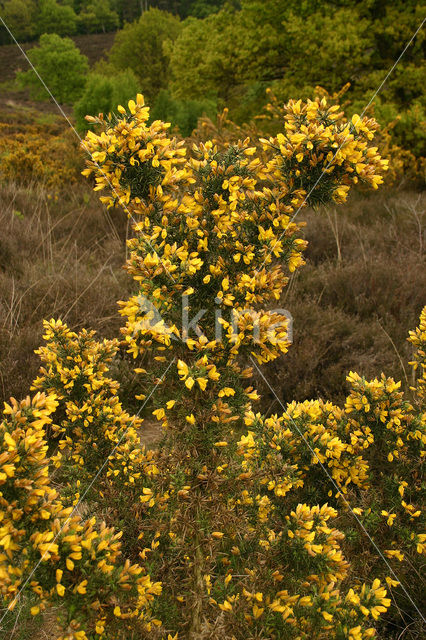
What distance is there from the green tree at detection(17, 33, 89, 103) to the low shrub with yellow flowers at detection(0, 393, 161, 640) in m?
39.2

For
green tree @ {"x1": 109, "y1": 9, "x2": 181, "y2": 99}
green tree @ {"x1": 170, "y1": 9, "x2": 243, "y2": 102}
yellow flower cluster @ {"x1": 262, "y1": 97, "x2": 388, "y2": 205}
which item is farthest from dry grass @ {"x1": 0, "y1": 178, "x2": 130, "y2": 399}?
green tree @ {"x1": 109, "y1": 9, "x2": 181, "y2": 99}

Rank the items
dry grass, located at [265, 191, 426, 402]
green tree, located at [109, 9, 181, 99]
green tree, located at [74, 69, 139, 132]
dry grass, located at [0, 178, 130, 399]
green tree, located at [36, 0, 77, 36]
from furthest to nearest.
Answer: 1. green tree, located at [36, 0, 77, 36]
2. green tree, located at [109, 9, 181, 99]
3. green tree, located at [74, 69, 139, 132]
4. dry grass, located at [265, 191, 426, 402]
5. dry grass, located at [0, 178, 130, 399]

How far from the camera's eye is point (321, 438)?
1759 millimetres

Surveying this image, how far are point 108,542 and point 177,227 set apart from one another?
0.93 metres

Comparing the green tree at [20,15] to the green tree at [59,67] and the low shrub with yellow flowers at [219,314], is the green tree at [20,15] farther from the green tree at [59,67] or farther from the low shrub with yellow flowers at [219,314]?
the low shrub with yellow flowers at [219,314]

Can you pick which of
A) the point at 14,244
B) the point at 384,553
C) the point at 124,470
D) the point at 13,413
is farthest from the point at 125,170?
the point at 14,244

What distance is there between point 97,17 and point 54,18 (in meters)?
11.5

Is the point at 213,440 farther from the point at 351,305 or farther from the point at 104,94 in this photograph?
the point at 104,94

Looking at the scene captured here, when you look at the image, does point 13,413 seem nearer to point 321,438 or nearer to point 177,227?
point 177,227

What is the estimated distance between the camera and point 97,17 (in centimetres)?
4688

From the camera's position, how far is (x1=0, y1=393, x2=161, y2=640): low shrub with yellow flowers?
1.01m

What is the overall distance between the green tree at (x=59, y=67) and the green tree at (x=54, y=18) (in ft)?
5.93

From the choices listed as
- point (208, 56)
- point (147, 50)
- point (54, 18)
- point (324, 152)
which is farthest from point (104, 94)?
point (54, 18)

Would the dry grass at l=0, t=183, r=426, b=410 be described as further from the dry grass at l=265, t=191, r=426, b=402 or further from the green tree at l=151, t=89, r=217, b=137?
the green tree at l=151, t=89, r=217, b=137
